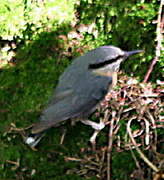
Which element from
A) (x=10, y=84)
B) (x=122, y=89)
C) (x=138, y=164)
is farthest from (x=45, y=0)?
(x=138, y=164)

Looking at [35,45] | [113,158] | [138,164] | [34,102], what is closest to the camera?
[138,164]

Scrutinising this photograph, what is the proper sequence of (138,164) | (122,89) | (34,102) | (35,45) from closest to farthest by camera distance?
1. (138,164)
2. (122,89)
3. (34,102)
4. (35,45)

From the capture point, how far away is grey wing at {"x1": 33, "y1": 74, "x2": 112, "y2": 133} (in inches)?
188

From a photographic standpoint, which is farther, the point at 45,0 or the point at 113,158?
the point at 45,0

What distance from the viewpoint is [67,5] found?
20.6 feet

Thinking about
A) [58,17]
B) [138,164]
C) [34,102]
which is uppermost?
[58,17]

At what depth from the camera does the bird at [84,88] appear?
479 cm

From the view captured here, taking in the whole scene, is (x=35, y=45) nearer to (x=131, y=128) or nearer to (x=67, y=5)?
(x=67, y=5)

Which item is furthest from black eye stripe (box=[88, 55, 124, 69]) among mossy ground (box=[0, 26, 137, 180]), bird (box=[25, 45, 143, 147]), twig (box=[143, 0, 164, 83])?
mossy ground (box=[0, 26, 137, 180])

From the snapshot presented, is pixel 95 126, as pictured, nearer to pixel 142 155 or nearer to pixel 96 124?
pixel 96 124

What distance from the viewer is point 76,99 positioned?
15.7 ft

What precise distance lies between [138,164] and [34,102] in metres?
1.92

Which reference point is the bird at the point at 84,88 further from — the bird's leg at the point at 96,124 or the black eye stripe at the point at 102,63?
the bird's leg at the point at 96,124

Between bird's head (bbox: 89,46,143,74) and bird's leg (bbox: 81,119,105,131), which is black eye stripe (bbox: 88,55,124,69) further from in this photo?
bird's leg (bbox: 81,119,105,131)
